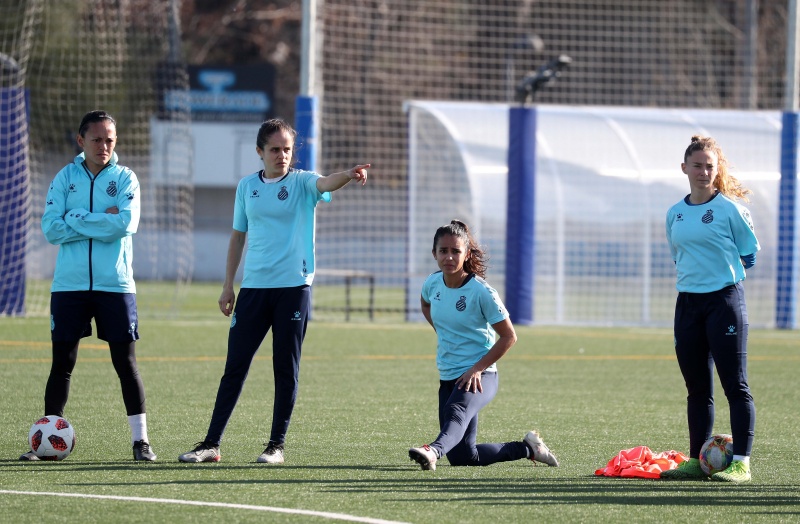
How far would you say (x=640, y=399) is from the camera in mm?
9992

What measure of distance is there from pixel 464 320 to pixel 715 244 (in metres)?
1.38

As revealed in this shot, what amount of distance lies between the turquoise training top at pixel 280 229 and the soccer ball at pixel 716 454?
7.55 ft

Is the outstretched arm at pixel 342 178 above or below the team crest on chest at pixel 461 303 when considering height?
above

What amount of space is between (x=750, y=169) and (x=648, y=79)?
10.8 meters

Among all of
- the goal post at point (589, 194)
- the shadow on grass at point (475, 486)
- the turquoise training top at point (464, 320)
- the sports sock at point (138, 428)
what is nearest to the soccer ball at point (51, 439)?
the shadow on grass at point (475, 486)

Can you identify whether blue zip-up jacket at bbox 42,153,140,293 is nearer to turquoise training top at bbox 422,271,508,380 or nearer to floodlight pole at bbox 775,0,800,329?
turquoise training top at bbox 422,271,508,380

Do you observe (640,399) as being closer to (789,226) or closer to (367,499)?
(367,499)

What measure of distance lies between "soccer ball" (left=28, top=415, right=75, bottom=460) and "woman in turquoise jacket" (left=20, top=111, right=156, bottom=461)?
0.44 feet

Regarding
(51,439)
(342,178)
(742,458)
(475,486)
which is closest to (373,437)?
(475,486)

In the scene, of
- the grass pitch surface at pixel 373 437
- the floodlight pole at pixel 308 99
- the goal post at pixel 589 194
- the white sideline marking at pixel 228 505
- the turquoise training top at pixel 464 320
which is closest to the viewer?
the white sideline marking at pixel 228 505

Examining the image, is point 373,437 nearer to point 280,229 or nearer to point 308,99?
point 280,229

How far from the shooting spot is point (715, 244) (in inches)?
259

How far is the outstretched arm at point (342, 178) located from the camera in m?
6.47

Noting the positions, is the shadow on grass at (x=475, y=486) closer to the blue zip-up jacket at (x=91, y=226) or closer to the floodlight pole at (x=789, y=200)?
the blue zip-up jacket at (x=91, y=226)
